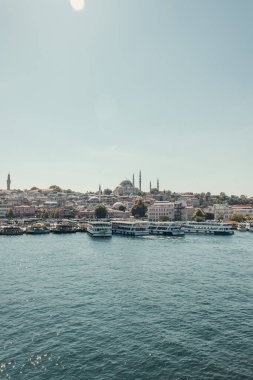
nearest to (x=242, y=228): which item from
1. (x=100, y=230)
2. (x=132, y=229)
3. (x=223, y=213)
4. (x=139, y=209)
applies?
(x=223, y=213)

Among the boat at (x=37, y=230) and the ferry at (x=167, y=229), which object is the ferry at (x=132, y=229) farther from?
the boat at (x=37, y=230)

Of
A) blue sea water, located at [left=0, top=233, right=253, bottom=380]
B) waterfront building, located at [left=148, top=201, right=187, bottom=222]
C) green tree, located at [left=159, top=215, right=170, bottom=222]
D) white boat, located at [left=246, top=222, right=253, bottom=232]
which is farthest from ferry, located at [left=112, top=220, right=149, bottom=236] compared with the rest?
waterfront building, located at [left=148, top=201, right=187, bottom=222]

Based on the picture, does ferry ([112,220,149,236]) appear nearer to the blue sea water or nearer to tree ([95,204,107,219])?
the blue sea water

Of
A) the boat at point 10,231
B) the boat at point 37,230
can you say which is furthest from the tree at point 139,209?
the boat at point 10,231

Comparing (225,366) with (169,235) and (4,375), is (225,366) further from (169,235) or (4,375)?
(169,235)

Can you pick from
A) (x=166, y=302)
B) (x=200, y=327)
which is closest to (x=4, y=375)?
(x=200, y=327)

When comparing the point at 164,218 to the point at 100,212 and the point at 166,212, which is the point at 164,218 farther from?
the point at 100,212
